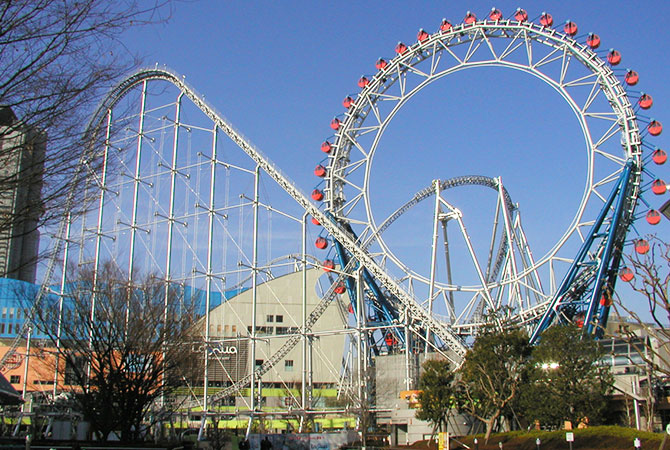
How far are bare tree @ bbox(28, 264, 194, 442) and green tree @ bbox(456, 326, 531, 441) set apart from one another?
11.2m

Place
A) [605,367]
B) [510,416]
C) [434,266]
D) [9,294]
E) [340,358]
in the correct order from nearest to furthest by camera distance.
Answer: [605,367] → [510,416] → [434,266] → [340,358] → [9,294]

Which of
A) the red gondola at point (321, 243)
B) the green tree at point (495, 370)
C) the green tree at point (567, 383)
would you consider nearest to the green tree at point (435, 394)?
the green tree at point (495, 370)

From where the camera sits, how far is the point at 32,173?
26.2ft

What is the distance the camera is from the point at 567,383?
2425 cm

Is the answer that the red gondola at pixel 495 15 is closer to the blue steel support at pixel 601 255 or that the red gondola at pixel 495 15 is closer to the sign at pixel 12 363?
the blue steel support at pixel 601 255

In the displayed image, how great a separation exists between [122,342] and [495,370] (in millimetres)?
13465

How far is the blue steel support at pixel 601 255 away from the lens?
31484 millimetres

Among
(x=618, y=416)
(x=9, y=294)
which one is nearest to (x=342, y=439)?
(x=618, y=416)

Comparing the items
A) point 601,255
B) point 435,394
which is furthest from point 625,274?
point 435,394

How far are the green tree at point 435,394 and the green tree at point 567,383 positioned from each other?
3168 mm

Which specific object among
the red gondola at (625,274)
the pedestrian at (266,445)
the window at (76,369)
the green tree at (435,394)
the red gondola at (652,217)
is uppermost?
the red gondola at (652,217)

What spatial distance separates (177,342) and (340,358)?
36.8 metres

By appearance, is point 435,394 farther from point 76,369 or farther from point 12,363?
point 12,363

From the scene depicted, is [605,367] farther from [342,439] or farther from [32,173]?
[32,173]
